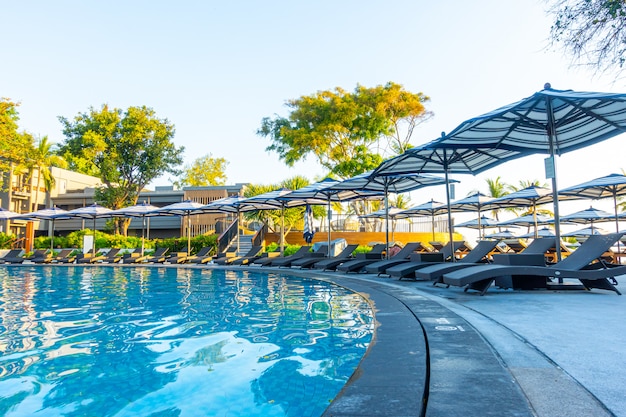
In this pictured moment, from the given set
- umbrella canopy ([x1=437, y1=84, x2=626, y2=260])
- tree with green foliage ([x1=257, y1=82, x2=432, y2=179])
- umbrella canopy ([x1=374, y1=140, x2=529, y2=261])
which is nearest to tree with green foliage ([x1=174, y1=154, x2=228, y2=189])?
tree with green foliage ([x1=257, y1=82, x2=432, y2=179])

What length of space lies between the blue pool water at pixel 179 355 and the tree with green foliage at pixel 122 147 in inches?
930

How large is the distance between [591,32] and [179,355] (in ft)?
31.4

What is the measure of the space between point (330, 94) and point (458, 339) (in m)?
25.5

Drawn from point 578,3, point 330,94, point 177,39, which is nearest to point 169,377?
point 578,3

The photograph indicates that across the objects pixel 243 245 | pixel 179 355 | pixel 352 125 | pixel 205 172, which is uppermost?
pixel 205 172

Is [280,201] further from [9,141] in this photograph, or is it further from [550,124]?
[9,141]

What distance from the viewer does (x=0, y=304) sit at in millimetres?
7801

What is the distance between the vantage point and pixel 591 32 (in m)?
8.21

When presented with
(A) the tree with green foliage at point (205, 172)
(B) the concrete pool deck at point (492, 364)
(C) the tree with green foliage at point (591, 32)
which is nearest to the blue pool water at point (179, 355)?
(B) the concrete pool deck at point (492, 364)

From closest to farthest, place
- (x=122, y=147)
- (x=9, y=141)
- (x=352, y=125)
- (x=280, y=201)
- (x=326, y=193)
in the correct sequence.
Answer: (x=326, y=193), (x=280, y=201), (x=9, y=141), (x=352, y=125), (x=122, y=147)


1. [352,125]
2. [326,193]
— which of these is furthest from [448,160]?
[352,125]

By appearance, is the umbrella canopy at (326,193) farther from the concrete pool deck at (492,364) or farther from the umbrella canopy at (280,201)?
the concrete pool deck at (492,364)

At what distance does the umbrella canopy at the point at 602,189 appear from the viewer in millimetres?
13880

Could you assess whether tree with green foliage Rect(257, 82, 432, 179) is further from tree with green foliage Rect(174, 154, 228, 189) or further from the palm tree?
tree with green foliage Rect(174, 154, 228, 189)
